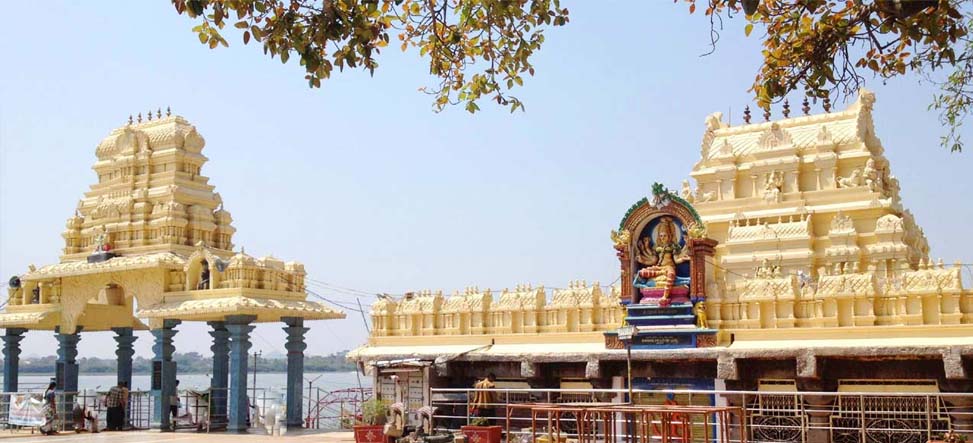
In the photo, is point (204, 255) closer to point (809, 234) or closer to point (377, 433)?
point (377, 433)

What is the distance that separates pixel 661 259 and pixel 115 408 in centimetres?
1371

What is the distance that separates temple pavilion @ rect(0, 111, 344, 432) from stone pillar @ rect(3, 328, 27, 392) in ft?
0.09

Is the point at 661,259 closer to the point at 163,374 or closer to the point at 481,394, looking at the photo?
the point at 481,394

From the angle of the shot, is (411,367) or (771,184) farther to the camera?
(771,184)

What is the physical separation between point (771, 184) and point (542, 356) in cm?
838

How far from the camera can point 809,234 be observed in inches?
933

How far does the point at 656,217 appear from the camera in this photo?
19594 mm

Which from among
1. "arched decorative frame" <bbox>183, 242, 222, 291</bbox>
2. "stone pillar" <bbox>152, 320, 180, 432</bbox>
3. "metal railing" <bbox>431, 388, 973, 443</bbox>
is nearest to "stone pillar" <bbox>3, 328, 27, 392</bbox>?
"stone pillar" <bbox>152, 320, 180, 432</bbox>

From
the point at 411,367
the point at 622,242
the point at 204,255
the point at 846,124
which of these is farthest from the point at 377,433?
the point at 846,124

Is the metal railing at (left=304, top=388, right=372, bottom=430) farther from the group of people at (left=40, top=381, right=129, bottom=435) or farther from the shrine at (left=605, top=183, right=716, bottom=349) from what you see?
the shrine at (left=605, top=183, right=716, bottom=349)

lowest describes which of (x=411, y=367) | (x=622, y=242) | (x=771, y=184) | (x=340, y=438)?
(x=340, y=438)

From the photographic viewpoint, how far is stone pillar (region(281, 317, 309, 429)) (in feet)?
79.6

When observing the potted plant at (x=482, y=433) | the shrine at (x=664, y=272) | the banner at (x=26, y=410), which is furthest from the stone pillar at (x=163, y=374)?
the shrine at (x=664, y=272)

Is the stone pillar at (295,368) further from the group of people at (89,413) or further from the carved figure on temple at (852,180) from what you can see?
the carved figure on temple at (852,180)
